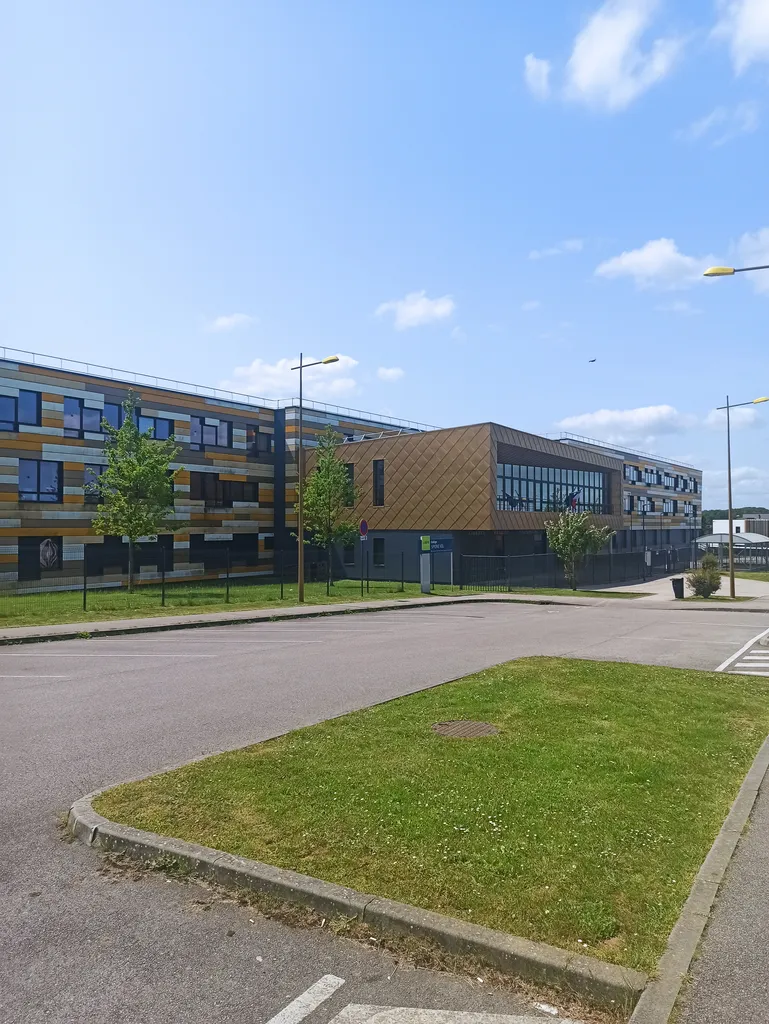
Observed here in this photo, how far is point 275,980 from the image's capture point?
3.83m

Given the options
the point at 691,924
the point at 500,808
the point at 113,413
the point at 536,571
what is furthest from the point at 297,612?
the point at 691,924

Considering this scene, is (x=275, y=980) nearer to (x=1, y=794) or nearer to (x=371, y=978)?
(x=371, y=978)

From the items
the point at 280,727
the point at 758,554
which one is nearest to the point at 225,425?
the point at 280,727

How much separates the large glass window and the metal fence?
133 inches

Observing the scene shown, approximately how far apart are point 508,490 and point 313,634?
26.5 meters

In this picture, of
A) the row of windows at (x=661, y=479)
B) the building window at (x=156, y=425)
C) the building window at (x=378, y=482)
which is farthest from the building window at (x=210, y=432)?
the row of windows at (x=661, y=479)

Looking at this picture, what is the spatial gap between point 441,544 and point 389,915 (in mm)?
36769

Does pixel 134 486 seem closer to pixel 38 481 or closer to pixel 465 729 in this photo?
pixel 38 481

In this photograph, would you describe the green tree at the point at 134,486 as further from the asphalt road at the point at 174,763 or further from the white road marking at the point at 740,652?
the white road marking at the point at 740,652

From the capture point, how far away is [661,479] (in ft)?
265

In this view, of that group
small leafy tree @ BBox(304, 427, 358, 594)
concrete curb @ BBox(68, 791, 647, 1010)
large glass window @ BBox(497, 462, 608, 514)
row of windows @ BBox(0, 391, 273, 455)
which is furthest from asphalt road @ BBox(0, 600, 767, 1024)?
large glass window @ BBox(497, 462, 608, 514)

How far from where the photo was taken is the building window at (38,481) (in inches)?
1393

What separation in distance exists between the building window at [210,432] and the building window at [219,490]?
1.99m

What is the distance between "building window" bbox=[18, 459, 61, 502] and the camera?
35.4m
